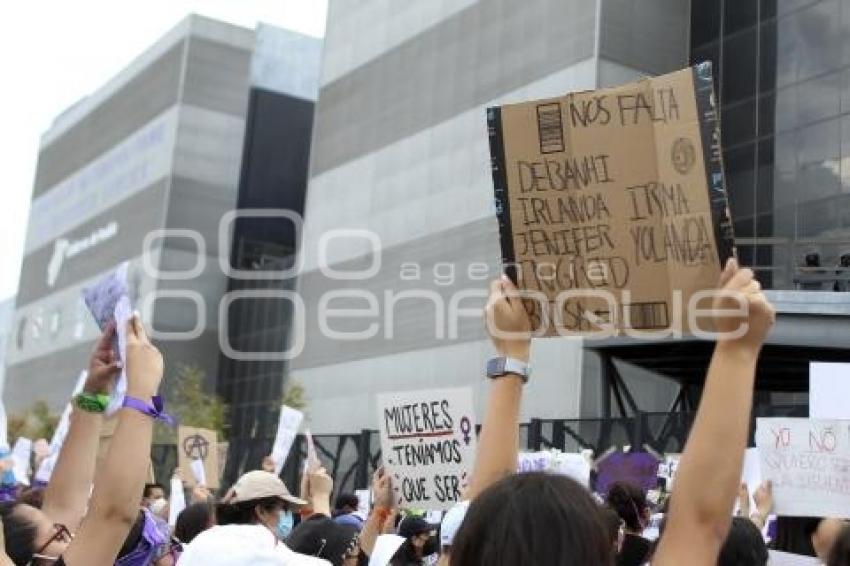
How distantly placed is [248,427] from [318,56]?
17.2 meters

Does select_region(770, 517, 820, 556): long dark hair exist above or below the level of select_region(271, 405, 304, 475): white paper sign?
below

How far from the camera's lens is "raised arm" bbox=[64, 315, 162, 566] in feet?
9.04

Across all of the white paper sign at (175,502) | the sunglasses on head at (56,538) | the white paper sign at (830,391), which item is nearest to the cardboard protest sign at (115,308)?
the sunglasses on head at (56,538)

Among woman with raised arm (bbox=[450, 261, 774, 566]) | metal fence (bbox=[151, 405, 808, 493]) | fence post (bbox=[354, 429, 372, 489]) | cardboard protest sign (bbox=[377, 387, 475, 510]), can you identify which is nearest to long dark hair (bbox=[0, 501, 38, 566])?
woman with raised arm (bbox=[450, 261, 774, 566])

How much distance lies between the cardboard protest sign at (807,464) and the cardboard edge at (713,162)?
3.24m

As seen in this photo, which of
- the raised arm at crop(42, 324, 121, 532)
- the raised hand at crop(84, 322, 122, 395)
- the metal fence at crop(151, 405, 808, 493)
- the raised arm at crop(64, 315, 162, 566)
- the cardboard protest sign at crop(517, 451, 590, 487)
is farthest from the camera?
the metal fence at crop(151, 405, 808, 493)

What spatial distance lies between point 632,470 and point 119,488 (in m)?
9.66

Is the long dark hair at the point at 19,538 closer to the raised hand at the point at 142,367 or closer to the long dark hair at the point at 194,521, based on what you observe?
the raised hand at the point at 142,367

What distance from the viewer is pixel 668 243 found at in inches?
125

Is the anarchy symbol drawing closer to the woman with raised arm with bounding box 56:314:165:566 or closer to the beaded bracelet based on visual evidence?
the beaded bracelet

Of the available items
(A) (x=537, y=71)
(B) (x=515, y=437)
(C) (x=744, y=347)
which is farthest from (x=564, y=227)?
(A) (x=537, y=71)

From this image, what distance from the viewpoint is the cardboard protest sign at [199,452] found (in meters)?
14.0

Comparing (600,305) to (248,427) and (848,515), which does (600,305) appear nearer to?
(848,515)

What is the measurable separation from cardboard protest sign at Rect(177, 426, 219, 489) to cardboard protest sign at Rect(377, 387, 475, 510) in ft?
24.6
